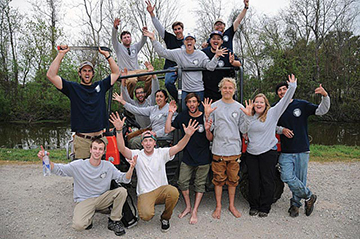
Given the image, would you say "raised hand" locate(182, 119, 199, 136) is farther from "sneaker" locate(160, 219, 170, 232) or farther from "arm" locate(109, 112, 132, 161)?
"sneaker" locate(160, 219, 170, 232)

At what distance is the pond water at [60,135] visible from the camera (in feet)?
44.9

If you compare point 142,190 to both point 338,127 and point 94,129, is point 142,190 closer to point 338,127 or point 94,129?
point 94,129

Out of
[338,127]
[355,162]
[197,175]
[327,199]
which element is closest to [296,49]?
[338,127]

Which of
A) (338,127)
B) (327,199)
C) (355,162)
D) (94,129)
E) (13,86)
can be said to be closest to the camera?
(94,129)

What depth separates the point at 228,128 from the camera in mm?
3740

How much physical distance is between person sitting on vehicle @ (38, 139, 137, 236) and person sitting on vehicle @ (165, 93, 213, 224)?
0.78 metres

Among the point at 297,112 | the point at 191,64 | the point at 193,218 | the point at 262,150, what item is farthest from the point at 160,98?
the point at 297,112

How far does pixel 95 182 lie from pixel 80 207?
35 cm

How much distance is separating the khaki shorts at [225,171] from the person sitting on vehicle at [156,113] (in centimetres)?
82

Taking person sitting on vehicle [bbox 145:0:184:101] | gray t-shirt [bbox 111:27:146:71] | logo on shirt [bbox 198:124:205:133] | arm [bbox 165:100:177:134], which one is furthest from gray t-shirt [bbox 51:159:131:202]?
gray t-shirt [bbox 111:27:146:71]

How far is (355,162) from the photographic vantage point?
739 centimetres

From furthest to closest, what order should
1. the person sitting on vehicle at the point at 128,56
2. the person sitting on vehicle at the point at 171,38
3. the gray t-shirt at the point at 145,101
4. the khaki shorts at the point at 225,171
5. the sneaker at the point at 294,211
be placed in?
the person sitting on vehicle at the point at 128,56 < the person sitting on vehicle at the point at 171,38 < the gray t-shirt at the point at 145,101 < the sneaker at the point at 294,211 < the khaki shorts at the point at 225,171

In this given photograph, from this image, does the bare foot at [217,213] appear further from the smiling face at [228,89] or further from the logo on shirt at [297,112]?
the logo on shirt at [297,112]

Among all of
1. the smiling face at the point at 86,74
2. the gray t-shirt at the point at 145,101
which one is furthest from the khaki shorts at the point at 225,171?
the smiling face at the point at 86,74
